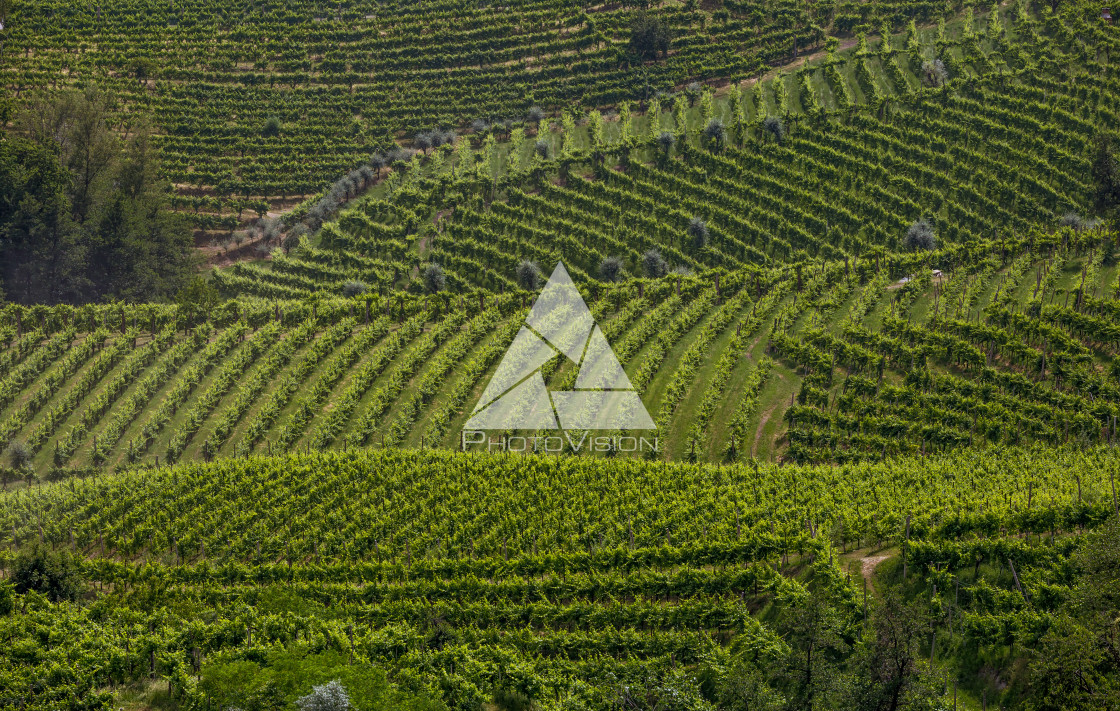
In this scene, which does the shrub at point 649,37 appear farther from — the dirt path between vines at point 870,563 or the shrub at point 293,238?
the dirt path between vines at point 870,563

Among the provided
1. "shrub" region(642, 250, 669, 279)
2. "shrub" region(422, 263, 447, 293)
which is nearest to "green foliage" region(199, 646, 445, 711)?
"shrub" region(422, 263, 447, 293)

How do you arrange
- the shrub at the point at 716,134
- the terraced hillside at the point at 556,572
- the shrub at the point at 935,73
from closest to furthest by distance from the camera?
1. the terraced hillside at the point at 556,572
2. the shrub at the point at 716,134
3. the shrub at the point at 935,73

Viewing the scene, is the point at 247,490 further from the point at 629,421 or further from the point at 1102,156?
the point at 1102,156

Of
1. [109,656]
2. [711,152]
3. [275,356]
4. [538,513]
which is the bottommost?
[109,656]

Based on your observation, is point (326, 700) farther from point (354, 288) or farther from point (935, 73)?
point (935, 73)

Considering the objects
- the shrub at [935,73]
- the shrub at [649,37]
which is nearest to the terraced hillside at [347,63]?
the shrub at [649,37]

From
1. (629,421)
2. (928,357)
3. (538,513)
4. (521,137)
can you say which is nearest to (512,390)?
(629,421)
